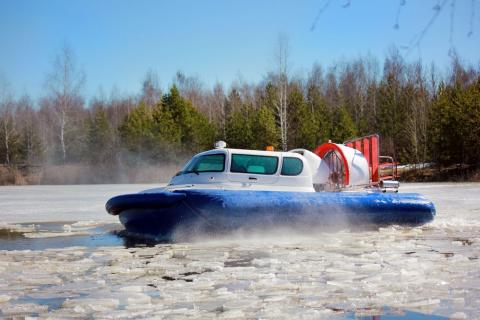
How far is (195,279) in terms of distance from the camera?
208 inches

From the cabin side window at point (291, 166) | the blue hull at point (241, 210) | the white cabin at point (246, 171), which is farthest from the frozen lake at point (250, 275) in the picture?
the cabin side window at point (291, 166)

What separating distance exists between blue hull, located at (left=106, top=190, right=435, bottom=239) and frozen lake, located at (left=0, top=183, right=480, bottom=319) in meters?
0.24

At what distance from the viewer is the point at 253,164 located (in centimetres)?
950

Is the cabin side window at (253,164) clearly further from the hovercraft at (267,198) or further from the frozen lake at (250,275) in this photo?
the frozen lake at (250,275)

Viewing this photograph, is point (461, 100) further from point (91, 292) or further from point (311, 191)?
point (91, 292)

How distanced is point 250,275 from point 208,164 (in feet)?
13.8

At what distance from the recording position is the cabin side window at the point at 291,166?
9641mm

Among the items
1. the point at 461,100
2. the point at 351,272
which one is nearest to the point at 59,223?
the point at 351,272

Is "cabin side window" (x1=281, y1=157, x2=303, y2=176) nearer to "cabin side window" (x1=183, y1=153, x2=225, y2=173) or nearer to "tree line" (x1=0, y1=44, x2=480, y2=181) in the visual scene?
"cabin side window" (x1=183, y1=153, x2=225, y2=173)

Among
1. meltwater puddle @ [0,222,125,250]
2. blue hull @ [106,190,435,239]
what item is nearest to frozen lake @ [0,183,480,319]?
meltwater puddle @ [0,222,125,250]

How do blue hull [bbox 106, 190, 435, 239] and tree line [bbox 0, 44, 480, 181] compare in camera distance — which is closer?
blue hull [bbox 106, 190, 435, 239]

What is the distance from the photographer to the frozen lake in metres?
4.14

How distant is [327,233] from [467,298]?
15.3ft

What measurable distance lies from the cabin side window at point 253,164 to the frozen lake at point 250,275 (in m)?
1.32
